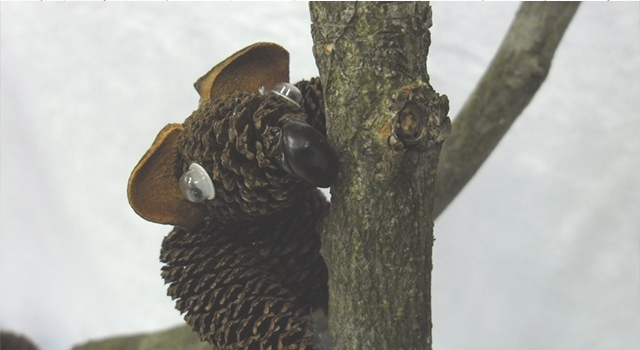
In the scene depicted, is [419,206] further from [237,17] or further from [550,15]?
[237,17]

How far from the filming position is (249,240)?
42 cm

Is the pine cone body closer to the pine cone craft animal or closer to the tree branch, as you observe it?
the pine cone craft animal

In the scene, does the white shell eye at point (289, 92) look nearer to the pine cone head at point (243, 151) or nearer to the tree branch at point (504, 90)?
the pine cone head at point (243, 151)

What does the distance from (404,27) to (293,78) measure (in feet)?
1.72

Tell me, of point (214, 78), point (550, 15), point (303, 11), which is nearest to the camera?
point (214, 78)

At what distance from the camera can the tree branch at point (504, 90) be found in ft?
1.88

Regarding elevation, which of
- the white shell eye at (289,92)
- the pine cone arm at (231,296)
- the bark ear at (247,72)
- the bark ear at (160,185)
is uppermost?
the bark ear at (247,72)

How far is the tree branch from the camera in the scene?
1.88 ft

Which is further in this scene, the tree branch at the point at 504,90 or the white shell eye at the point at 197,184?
the tree branch at the point at 504,90

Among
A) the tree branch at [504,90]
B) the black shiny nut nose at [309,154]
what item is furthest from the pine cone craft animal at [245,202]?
the tree branch at [504,90]

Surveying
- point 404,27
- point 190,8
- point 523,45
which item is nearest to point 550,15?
point 523,45

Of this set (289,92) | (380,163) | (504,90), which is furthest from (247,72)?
(504,90)

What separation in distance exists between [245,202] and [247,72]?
108mm

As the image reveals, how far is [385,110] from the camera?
1.04ft
